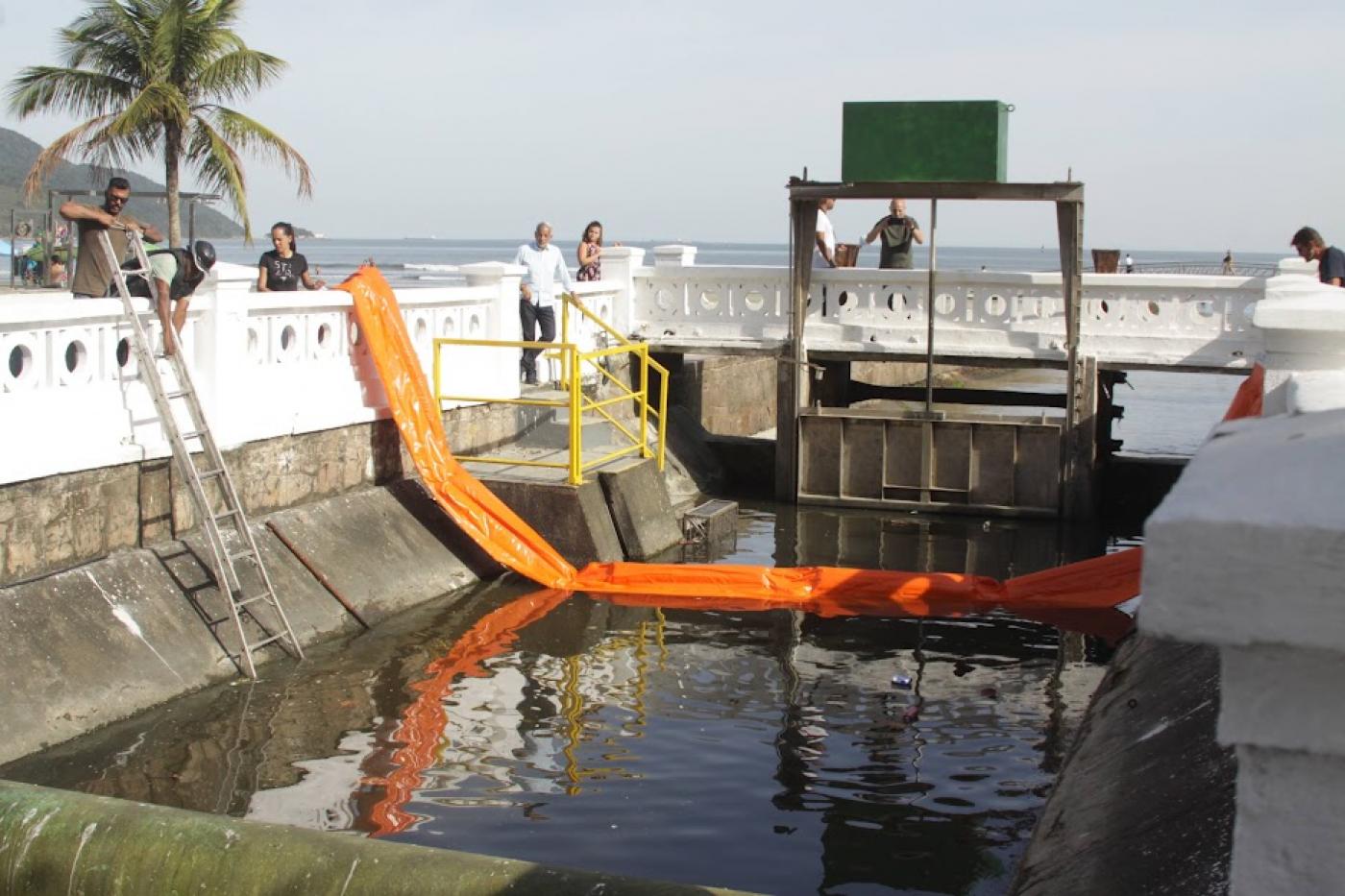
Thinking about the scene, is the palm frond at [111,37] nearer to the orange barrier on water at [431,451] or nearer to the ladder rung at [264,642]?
the orange barrier on water at [431,451]

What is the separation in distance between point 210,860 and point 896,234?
15859 millimetres

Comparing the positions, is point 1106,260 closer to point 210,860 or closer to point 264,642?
point 264,642

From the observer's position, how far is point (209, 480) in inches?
452

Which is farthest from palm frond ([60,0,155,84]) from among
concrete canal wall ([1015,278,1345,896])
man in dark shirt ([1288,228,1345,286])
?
concrete canal wall ([1015,278,1345,896])

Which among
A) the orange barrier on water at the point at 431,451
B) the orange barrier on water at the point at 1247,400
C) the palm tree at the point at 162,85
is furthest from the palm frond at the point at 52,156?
the orange barrier on water at the point at 1247,400

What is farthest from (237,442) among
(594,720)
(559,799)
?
(559,799)

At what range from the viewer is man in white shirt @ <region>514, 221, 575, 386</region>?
17.8 m

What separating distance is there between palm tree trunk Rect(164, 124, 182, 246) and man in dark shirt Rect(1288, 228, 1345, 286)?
13.2 meters

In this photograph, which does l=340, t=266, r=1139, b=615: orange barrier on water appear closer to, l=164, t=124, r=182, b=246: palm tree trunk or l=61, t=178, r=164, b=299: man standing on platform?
l=61, t=178, r=164, b=299: man standing on platform

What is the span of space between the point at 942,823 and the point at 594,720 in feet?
8.57

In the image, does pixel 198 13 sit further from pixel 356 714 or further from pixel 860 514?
pixel 356 714

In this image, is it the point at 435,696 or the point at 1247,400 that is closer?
the point at 435,696

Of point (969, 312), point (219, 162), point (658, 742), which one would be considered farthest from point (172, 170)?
point (658, 742)

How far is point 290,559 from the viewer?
11.9 meters
